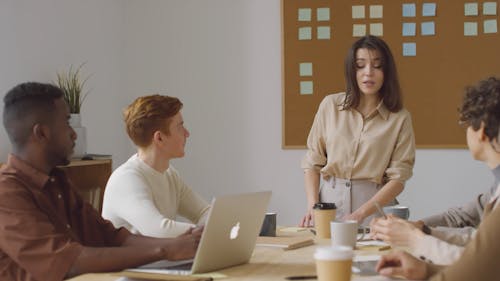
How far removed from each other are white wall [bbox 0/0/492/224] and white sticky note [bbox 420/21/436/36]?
76 cm

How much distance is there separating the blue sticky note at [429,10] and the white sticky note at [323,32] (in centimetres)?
62

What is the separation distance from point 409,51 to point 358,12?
42cm

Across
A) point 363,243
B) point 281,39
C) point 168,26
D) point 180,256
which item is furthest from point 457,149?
point 180,256

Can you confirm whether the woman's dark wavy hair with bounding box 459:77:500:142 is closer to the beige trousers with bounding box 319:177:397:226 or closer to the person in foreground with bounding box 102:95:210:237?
the person in foreground with bounding box 102:95:210:237

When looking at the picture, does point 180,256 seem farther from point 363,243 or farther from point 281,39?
point 281,39

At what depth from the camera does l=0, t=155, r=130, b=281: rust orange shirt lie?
184cm

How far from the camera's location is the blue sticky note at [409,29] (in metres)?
4.74

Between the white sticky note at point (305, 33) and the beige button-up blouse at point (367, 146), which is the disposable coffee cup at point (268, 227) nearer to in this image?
the beige button-up blouse at point (367, 146)

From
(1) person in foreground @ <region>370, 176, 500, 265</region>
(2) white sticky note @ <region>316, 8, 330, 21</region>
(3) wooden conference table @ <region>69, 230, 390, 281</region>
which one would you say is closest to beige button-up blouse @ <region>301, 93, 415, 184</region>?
(1) person in foreground @ <region>370, 176, 500, 265</region>

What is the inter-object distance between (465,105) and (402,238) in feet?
1.33

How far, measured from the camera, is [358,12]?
4.82 meters

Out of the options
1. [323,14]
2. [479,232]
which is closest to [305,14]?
[323,14]

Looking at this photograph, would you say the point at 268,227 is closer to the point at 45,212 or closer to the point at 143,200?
the point at 143,200

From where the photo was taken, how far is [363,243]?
2336 millimetres
